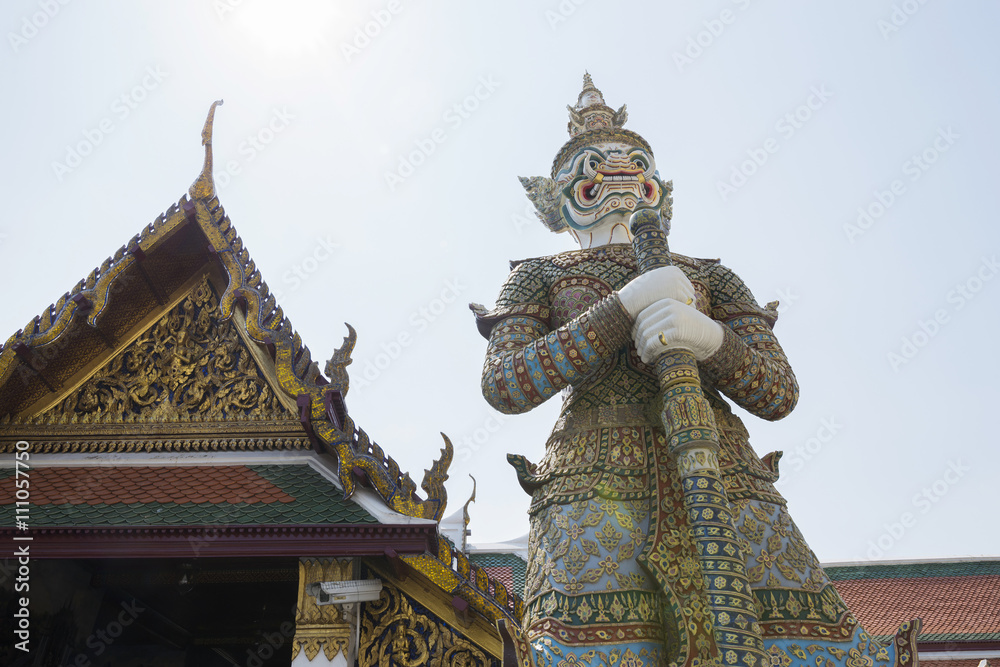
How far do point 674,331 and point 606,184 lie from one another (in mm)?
1530

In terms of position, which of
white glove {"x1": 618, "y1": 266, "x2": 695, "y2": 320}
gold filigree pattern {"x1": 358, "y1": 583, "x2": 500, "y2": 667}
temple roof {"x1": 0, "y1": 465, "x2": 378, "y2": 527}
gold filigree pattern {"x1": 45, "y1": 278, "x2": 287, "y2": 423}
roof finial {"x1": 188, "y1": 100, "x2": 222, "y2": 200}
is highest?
roof finial {"x1": 188, "y1": 100, "x2": 222, "y2": 200}

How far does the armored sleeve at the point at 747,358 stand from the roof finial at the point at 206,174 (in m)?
3.27

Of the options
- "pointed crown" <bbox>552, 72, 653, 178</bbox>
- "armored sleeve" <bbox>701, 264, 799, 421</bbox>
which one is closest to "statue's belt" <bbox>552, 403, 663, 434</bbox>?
"armored sleeve" <bbox>701, 264, 799, 421</bbox>

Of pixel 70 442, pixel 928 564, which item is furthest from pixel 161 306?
pixel 928 564

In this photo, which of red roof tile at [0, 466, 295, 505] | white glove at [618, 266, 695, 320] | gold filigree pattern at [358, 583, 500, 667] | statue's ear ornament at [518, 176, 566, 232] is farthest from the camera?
statue's ear ornament at [518, 176, 566, 232]

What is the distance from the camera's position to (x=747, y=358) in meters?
3.50

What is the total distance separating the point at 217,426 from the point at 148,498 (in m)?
0.66

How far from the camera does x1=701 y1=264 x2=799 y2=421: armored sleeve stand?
345 cm

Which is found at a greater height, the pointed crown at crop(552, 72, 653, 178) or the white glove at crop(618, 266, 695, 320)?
the pointed crown at crop(552, 72, 653, 178)

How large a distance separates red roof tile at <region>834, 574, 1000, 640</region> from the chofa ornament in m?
5.20

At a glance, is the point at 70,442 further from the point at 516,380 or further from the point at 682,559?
the point at 682,559

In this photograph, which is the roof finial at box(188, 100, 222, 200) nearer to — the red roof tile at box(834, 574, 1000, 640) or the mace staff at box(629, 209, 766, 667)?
the mace staff at box(629, 209, 766, 667)

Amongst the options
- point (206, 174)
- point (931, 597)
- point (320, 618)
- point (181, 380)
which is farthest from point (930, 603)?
point (206, 174)

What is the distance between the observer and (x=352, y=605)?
3.67 metres
